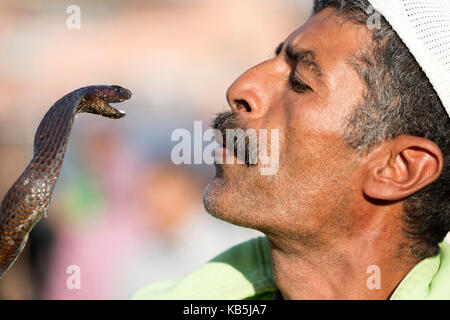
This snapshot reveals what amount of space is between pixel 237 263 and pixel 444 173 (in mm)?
924

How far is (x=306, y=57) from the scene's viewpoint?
2352mm

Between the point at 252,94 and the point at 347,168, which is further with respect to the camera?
the point at 252,94

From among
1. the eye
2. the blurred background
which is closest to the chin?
the eye

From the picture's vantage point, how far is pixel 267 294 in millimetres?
2666

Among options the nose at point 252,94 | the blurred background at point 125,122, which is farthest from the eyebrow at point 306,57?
the blurred background at point 125,122

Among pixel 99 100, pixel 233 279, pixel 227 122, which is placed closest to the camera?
pixel 99 100

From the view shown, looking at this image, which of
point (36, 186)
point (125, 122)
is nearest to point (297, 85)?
point (36, 186)

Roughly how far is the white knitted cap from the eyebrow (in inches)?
11.2

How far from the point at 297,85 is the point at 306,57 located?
4.2 inches

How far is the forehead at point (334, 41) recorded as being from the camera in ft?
7.51

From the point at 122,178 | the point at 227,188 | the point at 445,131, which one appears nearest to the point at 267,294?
the point at 227,188

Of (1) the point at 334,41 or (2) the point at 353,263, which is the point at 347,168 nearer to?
(2) the point at 353,263

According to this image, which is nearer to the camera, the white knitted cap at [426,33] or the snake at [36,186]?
the snake at [36,186]

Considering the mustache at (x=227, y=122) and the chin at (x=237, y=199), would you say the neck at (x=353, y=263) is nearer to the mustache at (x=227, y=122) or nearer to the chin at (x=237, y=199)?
the chin at (x=237, y=199)
